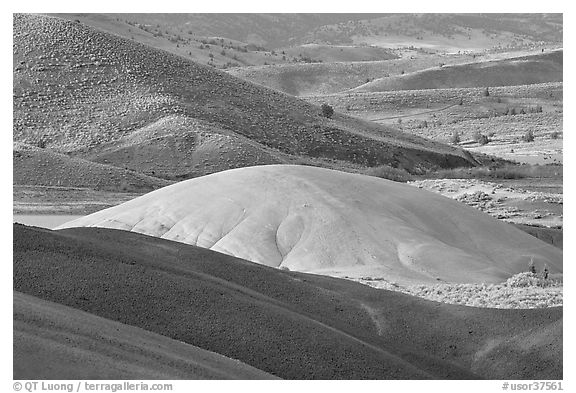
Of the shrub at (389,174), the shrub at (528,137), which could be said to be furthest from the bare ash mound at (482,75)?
the shrub at (389,174)

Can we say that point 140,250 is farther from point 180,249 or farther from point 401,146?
point 401,146

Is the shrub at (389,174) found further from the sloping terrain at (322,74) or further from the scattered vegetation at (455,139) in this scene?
the sloping terrain at (322,74)

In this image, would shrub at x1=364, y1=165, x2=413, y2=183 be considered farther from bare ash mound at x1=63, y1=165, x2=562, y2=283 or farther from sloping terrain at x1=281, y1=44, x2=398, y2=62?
sloping terrain at x1=281, y1=44, x2=398, y2=62

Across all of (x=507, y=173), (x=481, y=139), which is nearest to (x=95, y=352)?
(x=507, y=173)

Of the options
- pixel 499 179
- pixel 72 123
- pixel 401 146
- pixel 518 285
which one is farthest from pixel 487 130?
pixel 518 285

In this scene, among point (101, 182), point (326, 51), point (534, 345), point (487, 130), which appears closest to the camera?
point (534, 345)

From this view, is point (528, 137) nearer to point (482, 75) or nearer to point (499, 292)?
point (482, 75)

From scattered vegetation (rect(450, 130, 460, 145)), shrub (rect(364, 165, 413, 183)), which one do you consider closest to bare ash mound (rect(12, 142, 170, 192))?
shrub (rect(364, 165, 413, 183))
